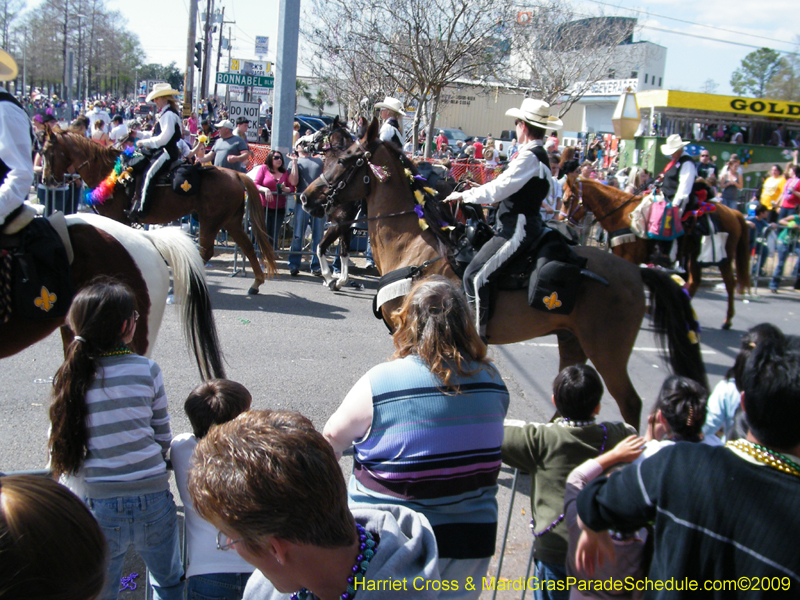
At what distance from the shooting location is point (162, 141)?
8.92m

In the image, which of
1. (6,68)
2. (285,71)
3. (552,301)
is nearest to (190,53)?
(285,71)

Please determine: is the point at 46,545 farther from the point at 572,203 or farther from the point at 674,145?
the point at 674,145

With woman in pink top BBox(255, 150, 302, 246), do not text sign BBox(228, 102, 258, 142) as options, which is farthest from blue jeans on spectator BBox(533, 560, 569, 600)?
do not text sign BBox(228, 102, 258, 142)

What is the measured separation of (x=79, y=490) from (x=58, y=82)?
220 feet

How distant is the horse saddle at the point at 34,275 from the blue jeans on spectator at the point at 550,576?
130 inches

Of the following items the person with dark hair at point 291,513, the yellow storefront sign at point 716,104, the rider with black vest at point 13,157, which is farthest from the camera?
the yellow storefront sign at point 716,104

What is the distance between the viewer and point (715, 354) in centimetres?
835

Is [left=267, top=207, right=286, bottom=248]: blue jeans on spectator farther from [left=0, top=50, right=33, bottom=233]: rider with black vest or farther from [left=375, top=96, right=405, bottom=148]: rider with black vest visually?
[left=0, top=50, right=33, bottom=233]: rider with black vest

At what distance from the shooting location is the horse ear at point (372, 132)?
5.46 metres

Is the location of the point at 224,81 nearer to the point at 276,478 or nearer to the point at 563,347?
the point at 563,347

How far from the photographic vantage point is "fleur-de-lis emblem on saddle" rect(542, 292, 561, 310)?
15.7 ft

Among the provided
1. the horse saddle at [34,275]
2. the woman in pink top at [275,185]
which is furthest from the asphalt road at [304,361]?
the woman in pink top at [275,185]

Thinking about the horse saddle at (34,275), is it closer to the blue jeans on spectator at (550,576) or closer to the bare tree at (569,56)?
the blue jeans on spectator at (550,576)

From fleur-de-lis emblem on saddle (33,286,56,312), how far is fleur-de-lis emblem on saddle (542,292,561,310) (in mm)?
3459
